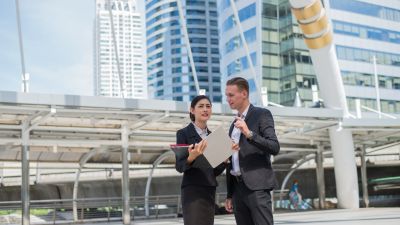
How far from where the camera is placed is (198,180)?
4.15 metres

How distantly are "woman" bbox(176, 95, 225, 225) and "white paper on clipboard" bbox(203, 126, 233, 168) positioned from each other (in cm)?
7

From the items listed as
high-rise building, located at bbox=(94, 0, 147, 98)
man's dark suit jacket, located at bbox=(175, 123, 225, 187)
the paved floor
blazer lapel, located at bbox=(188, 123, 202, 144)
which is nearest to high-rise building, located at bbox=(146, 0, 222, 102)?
high-rise building, located at bbox=(94, 0, 147, 98)

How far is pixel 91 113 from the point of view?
15.1 metres

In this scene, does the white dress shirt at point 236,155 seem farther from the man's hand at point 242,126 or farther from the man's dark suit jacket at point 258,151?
the man's hand at point 242,126

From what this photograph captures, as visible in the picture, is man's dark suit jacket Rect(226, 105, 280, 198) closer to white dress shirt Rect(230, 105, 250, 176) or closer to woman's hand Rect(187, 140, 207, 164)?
white dress shirt Rect(230, 105, 250, 176)

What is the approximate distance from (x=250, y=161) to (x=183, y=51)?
126 m

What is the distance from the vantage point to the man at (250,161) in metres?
3.92

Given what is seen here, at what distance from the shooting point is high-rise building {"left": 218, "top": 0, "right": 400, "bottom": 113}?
58375 mm

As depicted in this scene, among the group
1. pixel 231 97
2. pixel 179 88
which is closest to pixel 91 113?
pixel 231 97

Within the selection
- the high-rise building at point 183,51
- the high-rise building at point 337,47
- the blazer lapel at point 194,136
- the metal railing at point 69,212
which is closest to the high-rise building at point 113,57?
the high-rise building at point 183,51

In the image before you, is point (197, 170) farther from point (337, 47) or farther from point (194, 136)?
point (337, 47)

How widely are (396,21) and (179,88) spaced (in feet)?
223

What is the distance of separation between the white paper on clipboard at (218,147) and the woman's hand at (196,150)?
28 millimetres

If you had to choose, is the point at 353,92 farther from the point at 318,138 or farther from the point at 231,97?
the point at 231,97
